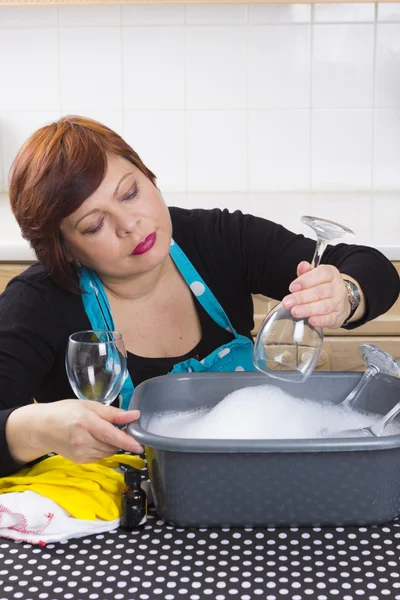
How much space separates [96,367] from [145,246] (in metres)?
0.39

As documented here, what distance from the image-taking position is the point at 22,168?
144 centimetres

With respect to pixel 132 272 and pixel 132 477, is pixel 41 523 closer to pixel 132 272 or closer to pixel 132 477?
pixel 132 477

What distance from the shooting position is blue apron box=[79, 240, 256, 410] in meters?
1.55

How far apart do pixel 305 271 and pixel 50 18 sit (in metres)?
1.87

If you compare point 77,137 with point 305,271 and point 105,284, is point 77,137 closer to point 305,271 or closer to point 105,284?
point 105,284

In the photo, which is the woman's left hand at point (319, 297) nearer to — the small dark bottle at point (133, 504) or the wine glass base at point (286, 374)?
the wine glass base at point (286, 374)

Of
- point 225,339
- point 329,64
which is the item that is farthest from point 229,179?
point 225,339

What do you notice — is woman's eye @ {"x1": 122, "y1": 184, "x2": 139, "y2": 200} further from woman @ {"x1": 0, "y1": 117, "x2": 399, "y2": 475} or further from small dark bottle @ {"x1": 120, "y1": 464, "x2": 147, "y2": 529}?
small dark bottle @ {"x1": 120, "y1": 464, "x2": 147, "y2": 529}

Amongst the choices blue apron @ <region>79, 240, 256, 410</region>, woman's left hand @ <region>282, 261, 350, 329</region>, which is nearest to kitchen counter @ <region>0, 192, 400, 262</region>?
blue apron @ <region>79, 240, 256, 410</region>

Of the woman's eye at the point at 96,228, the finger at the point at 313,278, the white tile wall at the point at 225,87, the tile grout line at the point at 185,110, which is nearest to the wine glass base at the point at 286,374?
the finger at the point at 313,278

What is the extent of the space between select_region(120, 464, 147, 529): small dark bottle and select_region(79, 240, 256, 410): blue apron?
1.43 ft

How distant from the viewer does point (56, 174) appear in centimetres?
139

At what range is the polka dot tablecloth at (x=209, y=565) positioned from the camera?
88cm

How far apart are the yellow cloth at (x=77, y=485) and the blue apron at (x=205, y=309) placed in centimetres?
A: 35
